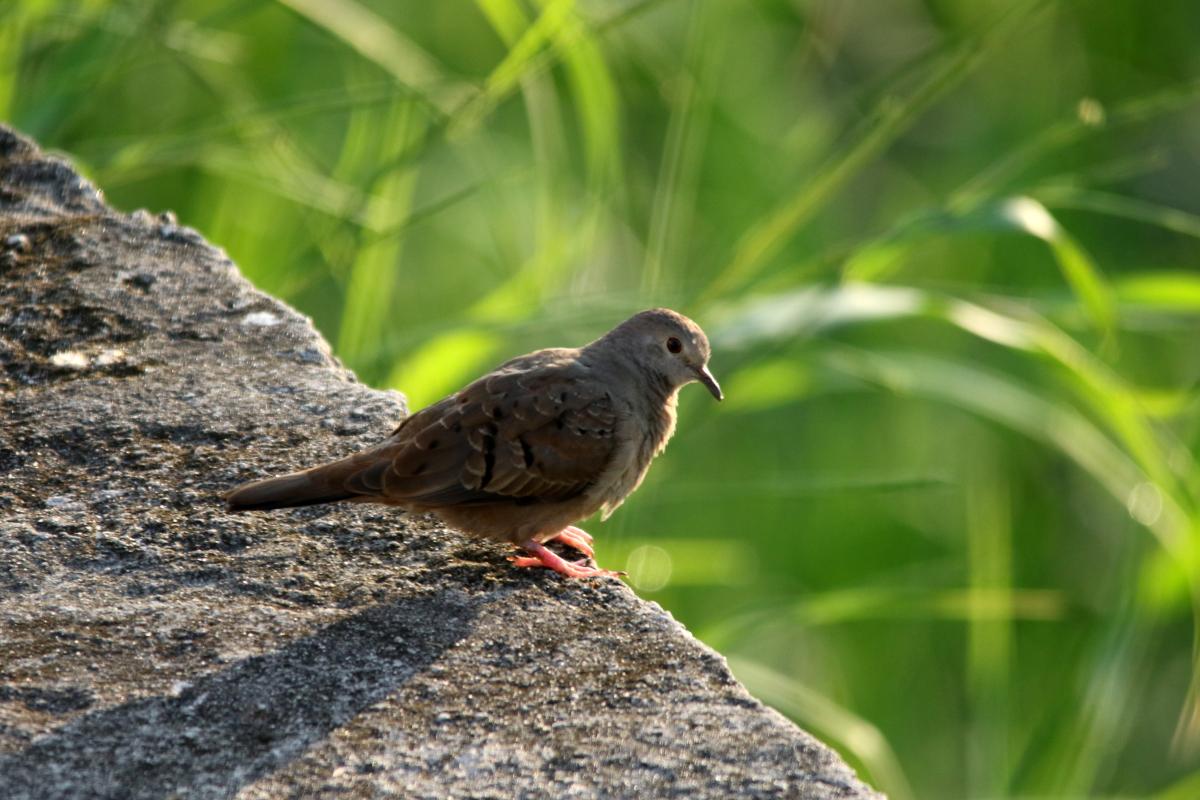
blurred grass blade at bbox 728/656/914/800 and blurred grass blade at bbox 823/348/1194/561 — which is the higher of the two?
blurred grass blade at bbox 823/348/1194/561

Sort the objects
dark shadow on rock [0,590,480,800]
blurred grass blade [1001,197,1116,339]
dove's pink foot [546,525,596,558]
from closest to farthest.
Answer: dark shadow on rock [0,590,480,800] → dove's pink foot [546,525,596,558] → blurred grass blade [1001,197,1116,339]

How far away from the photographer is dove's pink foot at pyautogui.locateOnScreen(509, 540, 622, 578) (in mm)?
2803

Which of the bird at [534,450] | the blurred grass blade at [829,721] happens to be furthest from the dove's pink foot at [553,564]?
the blurred grass blade at [829,721]

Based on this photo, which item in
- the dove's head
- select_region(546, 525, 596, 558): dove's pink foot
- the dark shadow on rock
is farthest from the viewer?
A: the dove's head

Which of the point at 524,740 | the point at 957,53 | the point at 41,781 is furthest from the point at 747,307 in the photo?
the point at 41,781

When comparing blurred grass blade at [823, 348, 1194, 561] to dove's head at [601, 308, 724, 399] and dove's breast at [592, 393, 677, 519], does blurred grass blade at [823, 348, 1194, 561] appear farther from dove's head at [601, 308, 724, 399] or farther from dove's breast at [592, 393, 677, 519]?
dove's breast at [592, 393, 677, 519]

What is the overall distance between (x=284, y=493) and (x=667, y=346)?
4.31 ft

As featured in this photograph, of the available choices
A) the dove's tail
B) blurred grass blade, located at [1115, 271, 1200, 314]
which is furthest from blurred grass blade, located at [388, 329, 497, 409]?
blurred grass blade, located at [1115, 271, 1200, 314]

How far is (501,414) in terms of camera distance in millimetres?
3240

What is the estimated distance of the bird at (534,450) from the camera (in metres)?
2.77

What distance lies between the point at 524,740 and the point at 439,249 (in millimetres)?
4404

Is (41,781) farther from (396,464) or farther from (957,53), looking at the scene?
(957,53)

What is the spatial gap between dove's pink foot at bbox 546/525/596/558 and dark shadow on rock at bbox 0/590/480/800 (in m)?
0.80

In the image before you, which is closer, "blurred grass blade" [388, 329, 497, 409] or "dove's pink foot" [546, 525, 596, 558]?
"dove's pink foot" [546, 525, 596, 558]
